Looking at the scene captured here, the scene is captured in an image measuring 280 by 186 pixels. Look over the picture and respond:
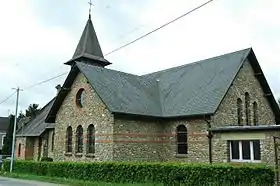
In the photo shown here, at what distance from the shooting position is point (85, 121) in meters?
26.5

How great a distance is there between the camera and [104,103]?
24.3m

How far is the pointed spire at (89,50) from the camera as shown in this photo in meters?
39.5

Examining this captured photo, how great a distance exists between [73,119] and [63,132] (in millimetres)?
1777

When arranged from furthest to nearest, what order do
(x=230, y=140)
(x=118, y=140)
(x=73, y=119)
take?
(x=73, y=119)
(x=118, y=140)
(x=230, y=140)

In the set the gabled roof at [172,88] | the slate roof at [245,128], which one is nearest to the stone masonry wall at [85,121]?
the gabled roof at [172,88]

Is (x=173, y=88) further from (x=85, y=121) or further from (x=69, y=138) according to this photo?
(x=69, y=138)

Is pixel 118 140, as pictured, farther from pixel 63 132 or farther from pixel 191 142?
pixel 63 132

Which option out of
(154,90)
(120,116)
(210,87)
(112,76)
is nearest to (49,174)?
(120,116)

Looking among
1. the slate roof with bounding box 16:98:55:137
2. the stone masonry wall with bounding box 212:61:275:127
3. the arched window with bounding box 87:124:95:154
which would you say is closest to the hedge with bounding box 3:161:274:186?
the arched window with bounding box 87:124:95:154

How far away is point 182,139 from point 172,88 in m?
5.31

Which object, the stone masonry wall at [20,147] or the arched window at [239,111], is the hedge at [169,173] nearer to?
the arched window at [239,111]

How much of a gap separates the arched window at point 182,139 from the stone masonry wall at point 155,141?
282 mm

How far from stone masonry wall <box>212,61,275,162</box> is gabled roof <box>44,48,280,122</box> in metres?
0.64

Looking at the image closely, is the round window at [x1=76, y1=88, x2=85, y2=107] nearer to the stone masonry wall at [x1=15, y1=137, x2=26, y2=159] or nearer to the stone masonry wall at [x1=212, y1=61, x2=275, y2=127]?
the stone masonry wall at [x1=212, y1=61, x2=275, y2=127]
